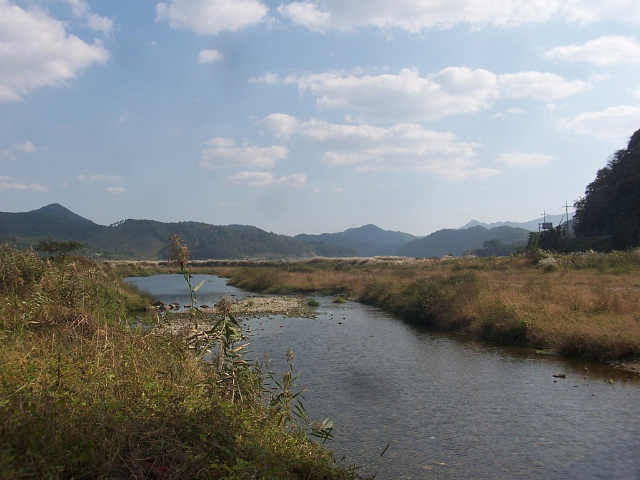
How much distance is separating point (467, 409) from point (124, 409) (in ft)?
28.9

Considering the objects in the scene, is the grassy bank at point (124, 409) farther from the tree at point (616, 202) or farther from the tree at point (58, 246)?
the tree at point (616, 202)

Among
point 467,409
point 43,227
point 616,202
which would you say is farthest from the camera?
point 43,227

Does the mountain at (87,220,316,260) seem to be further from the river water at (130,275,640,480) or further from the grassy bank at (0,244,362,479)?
the grassy bank at (0,244,362,479)

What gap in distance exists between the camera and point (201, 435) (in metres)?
5.89

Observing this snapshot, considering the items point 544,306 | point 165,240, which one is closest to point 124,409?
point 544,306

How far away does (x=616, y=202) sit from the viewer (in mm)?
65312

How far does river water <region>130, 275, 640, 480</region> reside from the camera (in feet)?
29.6

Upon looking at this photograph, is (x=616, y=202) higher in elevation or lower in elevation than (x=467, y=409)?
higher

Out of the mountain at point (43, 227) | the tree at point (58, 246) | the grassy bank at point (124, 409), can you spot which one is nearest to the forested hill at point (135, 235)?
the mountain at point (43, 227)

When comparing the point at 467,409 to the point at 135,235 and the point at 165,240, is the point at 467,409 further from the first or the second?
the point at 135,235

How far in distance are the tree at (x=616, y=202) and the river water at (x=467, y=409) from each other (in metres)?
48.0

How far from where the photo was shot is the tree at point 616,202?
57812 mm

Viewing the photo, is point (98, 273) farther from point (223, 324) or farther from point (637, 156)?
point (637, 156)

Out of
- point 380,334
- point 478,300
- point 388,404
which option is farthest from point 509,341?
point 388,404
